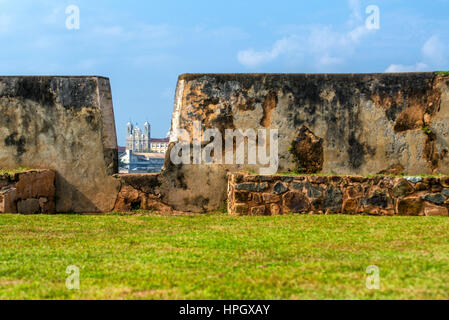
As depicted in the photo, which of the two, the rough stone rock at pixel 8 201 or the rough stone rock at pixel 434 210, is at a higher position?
the rough stone rock at pixel 8 201

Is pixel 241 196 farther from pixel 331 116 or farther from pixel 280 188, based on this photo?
pixel 331 116

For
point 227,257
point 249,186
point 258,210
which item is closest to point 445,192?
point 258,210

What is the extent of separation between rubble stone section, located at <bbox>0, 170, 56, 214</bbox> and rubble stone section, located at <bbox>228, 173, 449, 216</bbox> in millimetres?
2810

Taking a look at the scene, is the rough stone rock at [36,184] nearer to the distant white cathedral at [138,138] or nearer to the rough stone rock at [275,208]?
the rough stone rock at [275,208]

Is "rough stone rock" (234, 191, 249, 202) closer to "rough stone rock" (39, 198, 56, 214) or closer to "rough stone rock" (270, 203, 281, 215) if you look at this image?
"rough stone rock" (270, 203, 281, 215)

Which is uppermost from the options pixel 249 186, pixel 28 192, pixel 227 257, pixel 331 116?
pixel 331 116

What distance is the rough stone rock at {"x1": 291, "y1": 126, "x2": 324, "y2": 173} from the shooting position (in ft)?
26.8

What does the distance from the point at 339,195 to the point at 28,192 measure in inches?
167

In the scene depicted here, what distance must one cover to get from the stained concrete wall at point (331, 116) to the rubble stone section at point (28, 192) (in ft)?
6.41

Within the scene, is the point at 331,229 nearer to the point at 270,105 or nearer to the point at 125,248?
the point at 125,248

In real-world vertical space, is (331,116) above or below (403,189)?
above

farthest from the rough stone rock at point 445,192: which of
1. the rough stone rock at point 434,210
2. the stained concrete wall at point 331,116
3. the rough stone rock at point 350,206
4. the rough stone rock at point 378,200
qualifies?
the stained concrete wall at point 331,116

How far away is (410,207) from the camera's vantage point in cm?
705

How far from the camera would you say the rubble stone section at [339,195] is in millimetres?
7043
